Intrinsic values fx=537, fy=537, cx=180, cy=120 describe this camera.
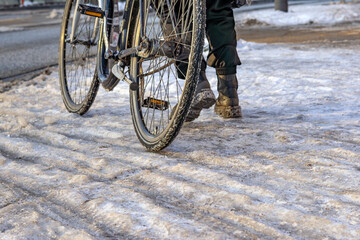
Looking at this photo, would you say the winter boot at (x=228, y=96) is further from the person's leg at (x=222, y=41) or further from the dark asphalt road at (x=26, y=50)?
the dark asphalt road at (x=26, y=50)

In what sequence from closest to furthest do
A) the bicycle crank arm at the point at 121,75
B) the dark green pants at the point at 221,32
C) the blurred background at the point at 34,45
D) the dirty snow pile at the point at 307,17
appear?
the bicycle crank arm at the point at 121,75
the dark green pants at the point at 221,32
the blurred background at the point at 34,45
the dirty snow pile at the point at 307,17

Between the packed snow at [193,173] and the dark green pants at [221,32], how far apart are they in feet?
1.21

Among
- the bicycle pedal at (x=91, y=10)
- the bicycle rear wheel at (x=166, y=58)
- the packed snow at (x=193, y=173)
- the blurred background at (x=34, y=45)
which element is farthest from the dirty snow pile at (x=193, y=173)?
the blurred background at (x=34, y=45)

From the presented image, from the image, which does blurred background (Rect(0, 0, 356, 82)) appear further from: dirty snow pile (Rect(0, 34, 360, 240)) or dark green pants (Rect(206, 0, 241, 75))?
dark green pants (Rect(206, 0, 241, 75))

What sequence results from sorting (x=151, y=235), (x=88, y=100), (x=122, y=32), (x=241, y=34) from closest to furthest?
(x=151, y=235) → (x=122, y=32) → (x=88, y=100) → (x=241, y=34)

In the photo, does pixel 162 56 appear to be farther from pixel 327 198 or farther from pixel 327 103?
pixel 327 103

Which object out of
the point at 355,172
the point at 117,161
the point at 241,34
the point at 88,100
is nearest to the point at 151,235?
the point at 117,161

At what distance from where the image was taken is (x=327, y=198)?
1.97 meters

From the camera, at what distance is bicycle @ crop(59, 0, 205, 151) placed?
2330 mm

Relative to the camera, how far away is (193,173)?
2283mm

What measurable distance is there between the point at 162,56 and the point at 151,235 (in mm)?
1132

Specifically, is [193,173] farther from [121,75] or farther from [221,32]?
[221,32]

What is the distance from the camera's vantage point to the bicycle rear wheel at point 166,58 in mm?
2299

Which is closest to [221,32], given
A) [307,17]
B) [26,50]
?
[26,50]
